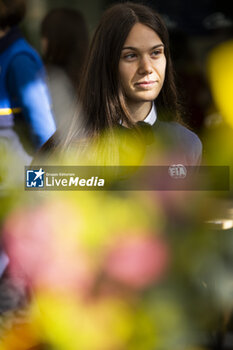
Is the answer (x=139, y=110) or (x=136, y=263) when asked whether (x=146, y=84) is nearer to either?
(x=139, y=110)

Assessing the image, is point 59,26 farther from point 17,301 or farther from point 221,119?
point 17,301

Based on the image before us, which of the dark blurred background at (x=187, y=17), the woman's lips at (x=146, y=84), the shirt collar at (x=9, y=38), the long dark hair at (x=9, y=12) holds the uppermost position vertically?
the dark blurred background at (x=187, y=17)

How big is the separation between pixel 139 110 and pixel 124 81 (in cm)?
10

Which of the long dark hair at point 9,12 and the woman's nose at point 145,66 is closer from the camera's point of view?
the woman's nose at point 145,66

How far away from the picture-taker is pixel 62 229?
2150mm

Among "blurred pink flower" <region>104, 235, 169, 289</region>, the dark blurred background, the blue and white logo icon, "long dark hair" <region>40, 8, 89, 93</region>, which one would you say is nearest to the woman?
the blue and white logo icon

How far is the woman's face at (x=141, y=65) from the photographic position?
1747mm

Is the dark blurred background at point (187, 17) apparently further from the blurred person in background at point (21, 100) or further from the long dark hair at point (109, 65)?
the long dark hair at point (109, 65)

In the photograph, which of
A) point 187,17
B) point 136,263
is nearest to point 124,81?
point 136,263

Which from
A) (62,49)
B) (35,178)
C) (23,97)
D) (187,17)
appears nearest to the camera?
(35,178)

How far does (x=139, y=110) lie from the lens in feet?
6.01

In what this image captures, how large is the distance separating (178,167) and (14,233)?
2.62ft

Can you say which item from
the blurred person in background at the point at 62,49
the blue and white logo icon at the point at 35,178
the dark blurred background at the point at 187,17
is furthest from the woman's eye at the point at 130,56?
the dark blurred background at the point at 187,17

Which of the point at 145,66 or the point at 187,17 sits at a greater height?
the point at 187,17
